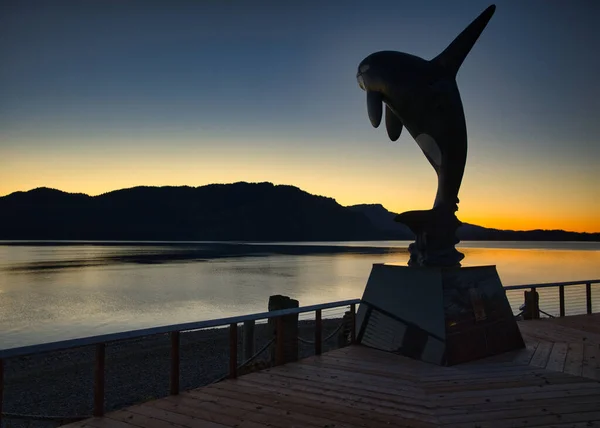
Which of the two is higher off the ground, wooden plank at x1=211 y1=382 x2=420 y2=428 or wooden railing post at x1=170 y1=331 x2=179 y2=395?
wooden railing post at x1=170 y1=331 x2=179 y2=395

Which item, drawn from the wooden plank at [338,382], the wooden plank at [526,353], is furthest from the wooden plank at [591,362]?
the wooden plank at [338,382]

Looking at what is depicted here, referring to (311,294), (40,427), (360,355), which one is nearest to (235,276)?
(311,294)

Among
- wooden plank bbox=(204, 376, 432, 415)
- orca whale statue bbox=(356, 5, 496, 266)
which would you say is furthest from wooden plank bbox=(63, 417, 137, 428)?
orca whale statue bbox=(356, 5, 496, 266)

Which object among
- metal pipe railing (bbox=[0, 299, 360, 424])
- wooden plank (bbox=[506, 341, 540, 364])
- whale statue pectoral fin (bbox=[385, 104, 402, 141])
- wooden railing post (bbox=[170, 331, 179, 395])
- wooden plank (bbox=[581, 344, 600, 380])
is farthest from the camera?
whale statue pectoral fin (bbox=[385, 104, 402, 141])

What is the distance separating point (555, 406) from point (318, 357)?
2.73 metres

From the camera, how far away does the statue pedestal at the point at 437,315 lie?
5652 millimetres

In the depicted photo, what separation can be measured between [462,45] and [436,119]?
1158 mm

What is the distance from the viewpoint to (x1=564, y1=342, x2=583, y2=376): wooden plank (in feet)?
16.8

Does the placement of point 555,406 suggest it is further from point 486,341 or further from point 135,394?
point 135,394

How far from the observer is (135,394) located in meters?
11.0

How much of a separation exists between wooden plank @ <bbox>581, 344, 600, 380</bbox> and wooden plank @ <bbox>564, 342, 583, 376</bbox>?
0.16ft

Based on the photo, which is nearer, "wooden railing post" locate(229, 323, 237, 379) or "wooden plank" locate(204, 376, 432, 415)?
"wooden plank" locate(204, 376, 432, 415)

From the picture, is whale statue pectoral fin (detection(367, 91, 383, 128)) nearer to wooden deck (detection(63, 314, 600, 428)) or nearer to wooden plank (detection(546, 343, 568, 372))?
wooden deck (detection(63, 314, 600, 428))

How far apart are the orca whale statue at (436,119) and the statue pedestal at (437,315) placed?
0.43m
